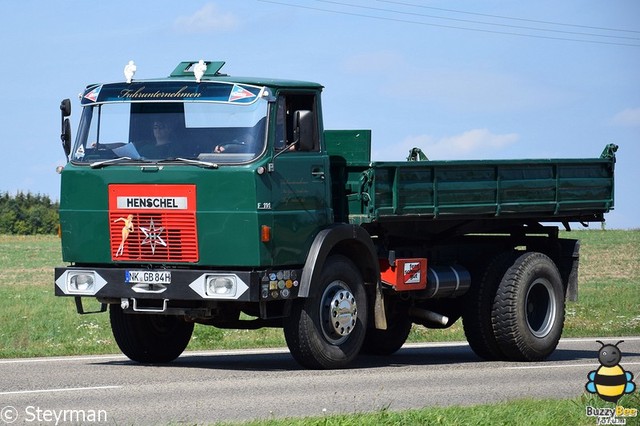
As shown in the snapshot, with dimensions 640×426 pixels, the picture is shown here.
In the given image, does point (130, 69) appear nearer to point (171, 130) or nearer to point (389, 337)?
point (171, 130)

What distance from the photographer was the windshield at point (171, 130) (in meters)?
12.6

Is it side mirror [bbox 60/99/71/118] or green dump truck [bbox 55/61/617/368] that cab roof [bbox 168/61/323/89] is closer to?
green dump truck [bbox 55/61/617/368]

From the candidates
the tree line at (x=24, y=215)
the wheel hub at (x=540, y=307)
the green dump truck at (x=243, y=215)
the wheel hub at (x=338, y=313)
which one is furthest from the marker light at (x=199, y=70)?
the tree line at (x=24, y=215)

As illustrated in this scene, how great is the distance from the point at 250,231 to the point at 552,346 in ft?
16.3

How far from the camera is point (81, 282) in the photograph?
13.1m

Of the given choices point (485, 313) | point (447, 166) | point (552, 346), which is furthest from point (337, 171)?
point (552, 346)

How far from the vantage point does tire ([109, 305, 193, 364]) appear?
45.6ft

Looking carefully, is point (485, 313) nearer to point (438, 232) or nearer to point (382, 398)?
point (438, 232)

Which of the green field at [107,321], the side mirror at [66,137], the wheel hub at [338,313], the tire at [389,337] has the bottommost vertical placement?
the green field at [107,321]

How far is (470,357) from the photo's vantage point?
16109 millimetres

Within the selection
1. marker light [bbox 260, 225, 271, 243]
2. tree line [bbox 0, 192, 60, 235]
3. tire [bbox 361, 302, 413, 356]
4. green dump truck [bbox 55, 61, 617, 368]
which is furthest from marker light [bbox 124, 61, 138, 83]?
tree line [bbox 0, 192, 60, 235]

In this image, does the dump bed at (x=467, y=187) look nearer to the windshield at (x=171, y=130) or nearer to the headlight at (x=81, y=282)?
the windshield at (x=171, y=130)

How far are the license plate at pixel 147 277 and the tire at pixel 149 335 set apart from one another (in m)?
1.16

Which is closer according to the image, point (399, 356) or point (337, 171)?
point (337, 171)
